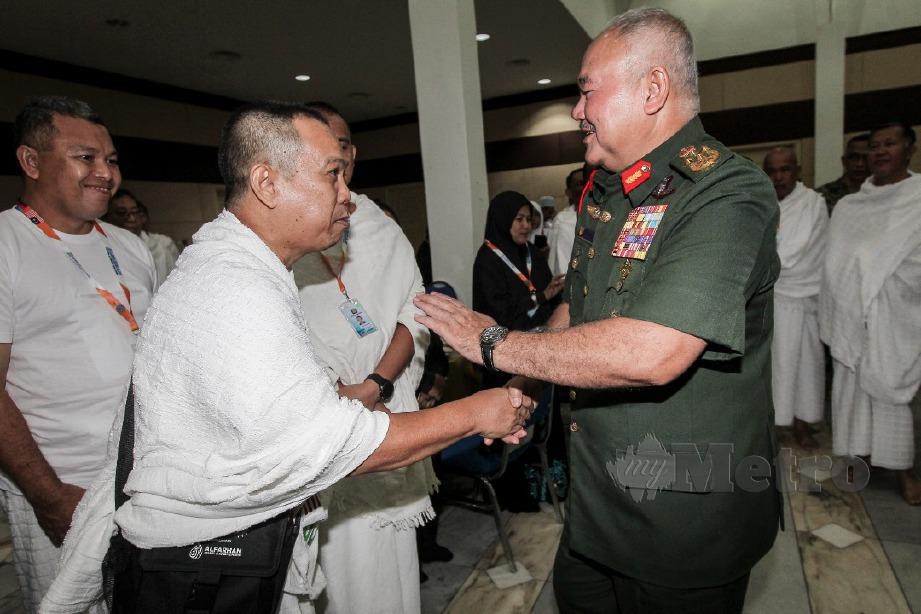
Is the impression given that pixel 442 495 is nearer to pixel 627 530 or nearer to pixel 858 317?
pixel 627 530

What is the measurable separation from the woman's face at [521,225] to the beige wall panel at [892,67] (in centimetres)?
667

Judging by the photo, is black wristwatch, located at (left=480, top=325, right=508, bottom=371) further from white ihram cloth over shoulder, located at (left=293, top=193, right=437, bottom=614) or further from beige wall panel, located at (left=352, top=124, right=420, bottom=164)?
beige wall panel, located at (left=352, top=124, right=420, bottom=164)

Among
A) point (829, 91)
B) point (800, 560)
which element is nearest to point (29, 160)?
point (800, 560)

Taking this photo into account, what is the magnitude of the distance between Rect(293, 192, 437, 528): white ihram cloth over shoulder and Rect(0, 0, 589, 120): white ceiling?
440cm

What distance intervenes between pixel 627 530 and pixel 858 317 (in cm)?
263

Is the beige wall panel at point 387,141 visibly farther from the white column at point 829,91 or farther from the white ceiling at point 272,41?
the white column at point 829,91

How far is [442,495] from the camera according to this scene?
2.78m

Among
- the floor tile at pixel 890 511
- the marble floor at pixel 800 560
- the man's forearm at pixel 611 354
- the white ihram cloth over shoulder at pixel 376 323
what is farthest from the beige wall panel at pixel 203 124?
the floor tile at pixel 890 511

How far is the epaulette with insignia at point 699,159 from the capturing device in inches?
43.3

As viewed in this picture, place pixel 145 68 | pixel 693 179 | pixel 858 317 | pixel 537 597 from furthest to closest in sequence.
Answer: pixel 145 68, pixel 858 317, pixel 537 597, pixel 693 179

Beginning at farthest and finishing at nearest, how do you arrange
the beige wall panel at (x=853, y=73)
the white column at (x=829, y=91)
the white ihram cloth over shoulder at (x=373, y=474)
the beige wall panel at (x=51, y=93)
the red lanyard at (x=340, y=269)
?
the beige wall panel at (x=853, y=73), the white column at (x=829, y=91), the beige wall panel at (x=51, y=93), the red lanyard at (x=340, y=269), the white ihram cloth over shoulder at (x=373, y=474)

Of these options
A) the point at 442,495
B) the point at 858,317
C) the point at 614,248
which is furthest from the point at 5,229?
the point at 858,317

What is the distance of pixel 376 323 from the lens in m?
1.82

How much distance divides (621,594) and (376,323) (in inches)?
42.0
